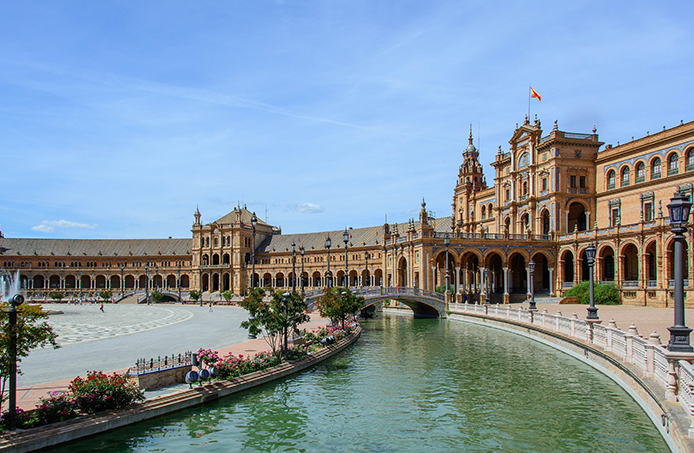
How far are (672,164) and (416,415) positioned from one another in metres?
50.5

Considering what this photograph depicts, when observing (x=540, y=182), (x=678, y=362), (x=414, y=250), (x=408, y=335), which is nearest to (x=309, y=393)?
(x=678, y=362)

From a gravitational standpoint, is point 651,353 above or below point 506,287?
above

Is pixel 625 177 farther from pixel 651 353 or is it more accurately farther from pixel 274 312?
pixel 274 312

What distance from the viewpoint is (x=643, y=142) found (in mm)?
58312

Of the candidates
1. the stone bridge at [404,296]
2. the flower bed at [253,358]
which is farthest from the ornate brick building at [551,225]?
the flower bed at [253,358]

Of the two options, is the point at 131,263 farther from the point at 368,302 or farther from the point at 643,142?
the point at 643,142

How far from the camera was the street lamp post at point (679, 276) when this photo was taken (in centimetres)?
1398

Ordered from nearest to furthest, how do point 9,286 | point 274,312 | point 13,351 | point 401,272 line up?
point 13,351
point 274,312
point 401,272
point 9,286

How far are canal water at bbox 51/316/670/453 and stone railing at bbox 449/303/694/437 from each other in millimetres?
1252

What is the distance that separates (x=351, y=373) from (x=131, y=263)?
108386mm

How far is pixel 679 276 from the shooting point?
1412 centimetres

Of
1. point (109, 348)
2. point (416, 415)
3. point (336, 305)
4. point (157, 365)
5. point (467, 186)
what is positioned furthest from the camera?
point (467, 186)

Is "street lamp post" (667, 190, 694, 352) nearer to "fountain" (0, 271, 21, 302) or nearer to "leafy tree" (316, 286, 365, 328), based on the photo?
"leafy tree" (316, 286, 365, 328)

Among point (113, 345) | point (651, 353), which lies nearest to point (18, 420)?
point (113, 345)
